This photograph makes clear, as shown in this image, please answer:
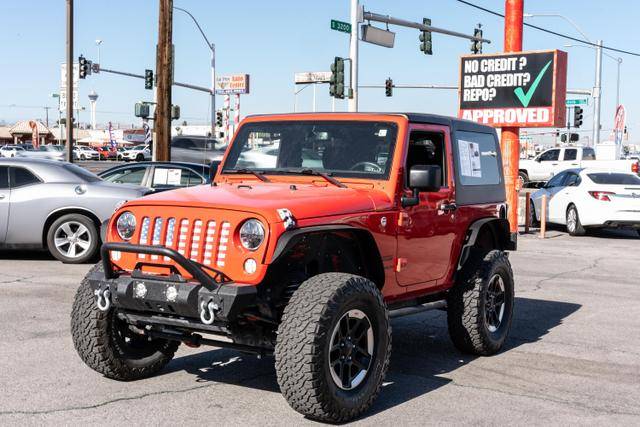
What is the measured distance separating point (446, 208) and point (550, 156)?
31.8 meters

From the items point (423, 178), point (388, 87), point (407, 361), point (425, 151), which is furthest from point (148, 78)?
point (423, 178)

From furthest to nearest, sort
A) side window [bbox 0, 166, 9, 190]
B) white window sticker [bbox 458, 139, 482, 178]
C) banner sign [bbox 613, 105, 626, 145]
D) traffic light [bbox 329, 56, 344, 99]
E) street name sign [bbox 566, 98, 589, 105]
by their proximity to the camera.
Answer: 1. street name sign [bbox 566, 98, 589, 105]
2. banner sign [bbox 613, 105, 626, 145]
3. traffic light [bbox 329, 56, 344, 99]
4. side window [bbox 0, 166, 9, 190]
5. white window sticker [bbox 458, 139, 482, 178]

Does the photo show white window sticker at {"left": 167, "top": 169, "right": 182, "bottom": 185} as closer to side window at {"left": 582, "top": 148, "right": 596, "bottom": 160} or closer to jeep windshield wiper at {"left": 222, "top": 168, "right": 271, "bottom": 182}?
jeep windshield wiper at {"left": 222, "top": 168, "right": 271, "bottom": 182}

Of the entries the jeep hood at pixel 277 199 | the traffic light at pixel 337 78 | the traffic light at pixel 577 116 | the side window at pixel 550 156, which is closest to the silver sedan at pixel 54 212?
the jeep hood at pixel 277 199

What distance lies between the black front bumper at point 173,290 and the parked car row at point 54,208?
688 cm

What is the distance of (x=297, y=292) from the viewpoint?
511 cm

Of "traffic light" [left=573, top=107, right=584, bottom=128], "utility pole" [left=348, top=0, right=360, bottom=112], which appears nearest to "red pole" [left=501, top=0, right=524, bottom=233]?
"utility pole" [left=348, top=0, right=360, bottom=112]

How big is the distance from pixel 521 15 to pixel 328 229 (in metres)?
15.1

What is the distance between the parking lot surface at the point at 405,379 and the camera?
5324mm

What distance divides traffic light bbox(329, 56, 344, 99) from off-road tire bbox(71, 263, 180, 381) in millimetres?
22607

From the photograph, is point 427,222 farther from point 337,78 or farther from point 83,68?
Result: point 83,68

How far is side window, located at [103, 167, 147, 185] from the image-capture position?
1450 cm

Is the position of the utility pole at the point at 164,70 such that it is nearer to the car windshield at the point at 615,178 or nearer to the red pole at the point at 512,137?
the red pole at the point at 512,137

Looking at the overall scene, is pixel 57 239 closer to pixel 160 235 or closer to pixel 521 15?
pixel 160 235
